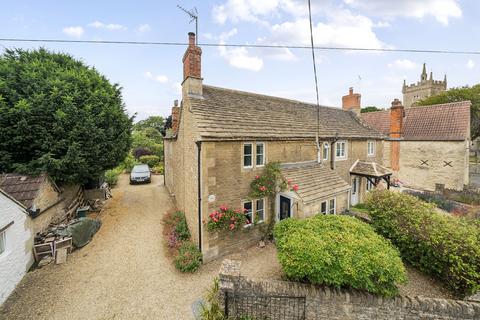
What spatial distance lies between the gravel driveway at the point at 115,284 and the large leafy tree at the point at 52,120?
14.5ft

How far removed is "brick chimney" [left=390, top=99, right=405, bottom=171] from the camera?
21.2 meters

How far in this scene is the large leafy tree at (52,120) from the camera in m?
10.4

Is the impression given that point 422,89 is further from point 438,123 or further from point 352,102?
point 352,102

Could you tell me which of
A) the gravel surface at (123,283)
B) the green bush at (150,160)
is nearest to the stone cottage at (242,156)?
the gravel surface at (123,283)

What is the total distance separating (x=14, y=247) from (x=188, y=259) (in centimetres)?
630

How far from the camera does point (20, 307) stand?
667 cm

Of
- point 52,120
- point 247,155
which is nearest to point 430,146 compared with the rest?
point 247,155

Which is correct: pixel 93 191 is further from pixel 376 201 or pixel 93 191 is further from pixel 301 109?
pixel 376 201

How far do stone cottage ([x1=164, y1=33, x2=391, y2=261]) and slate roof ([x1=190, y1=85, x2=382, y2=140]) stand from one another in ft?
0.17

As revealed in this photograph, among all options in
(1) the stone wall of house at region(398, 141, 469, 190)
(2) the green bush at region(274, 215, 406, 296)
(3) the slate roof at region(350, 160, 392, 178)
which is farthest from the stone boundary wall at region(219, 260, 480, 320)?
(1) the stone wall of house at region(398, 141, 469, 190)

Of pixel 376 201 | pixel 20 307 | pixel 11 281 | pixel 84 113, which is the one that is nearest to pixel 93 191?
pixel 84 113

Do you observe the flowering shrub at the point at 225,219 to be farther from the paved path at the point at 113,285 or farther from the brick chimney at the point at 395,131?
the brick chimney at the point at 395,131

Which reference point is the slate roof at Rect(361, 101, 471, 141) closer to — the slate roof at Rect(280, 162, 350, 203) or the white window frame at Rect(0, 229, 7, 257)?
the slate roof at Rect(280, 162, 350, 203)

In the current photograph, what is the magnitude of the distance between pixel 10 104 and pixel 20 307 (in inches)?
389
